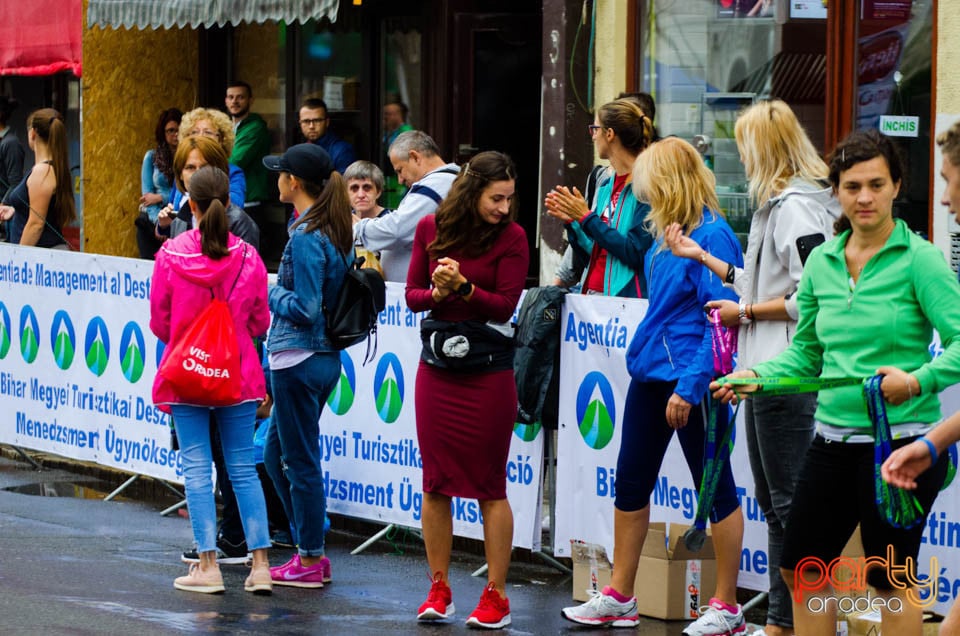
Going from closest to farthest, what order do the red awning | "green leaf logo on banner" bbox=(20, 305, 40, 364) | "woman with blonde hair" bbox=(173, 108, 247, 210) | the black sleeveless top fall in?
"woman with blonde hair" bbox=(173, 108, 247, 210) → "green leaf logo on banner" bbox=(20, 305, 40, 364) → the black sleeveless top → the red awning

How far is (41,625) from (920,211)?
5277 millimetres

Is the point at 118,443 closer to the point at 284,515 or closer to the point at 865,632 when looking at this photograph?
the point at 284,515

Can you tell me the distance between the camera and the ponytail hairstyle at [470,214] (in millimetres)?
7262

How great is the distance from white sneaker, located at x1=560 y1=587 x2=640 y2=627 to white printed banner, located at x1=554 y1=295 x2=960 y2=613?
581 mm

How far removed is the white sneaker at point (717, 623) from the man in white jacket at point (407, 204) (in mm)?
2732

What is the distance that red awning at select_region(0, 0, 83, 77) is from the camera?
15164 millimetres

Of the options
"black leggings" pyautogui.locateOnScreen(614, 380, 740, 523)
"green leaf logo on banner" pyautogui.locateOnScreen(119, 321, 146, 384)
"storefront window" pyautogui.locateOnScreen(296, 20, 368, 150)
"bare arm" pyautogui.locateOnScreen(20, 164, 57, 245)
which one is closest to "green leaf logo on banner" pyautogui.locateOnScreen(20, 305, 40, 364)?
"green leaf logo on banner" pyautogui.locateOnScreen(119, 321, 146, 384)

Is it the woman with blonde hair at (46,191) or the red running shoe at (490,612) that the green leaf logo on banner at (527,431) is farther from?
the woman with blonde hair at (46,191)

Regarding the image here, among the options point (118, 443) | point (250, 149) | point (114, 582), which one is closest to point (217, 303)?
point (114, 582)

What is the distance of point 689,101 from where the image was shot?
1136 cm

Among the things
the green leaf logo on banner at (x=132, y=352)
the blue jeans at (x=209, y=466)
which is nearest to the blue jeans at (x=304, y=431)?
the blue jeans at (x=209, y=466)

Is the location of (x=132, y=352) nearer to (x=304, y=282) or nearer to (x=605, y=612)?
(x=304, y=282)

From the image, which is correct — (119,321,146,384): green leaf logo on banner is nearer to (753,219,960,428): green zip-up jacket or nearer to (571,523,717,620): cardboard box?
(571,523,717,620): cardboard box

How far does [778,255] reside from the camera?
263 inches
